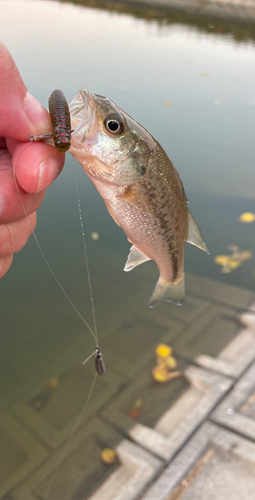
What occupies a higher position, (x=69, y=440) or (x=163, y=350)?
(x=163, y=350)

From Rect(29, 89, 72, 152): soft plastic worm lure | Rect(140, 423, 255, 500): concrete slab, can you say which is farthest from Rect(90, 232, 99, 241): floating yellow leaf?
Rect(29, 89, 72, 152): soft plastic worm lure

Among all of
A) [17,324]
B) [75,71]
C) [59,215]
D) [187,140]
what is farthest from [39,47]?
[17,324]

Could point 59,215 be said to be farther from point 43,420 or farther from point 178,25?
point 178,25

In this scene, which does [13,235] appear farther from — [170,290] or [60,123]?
[170,290]

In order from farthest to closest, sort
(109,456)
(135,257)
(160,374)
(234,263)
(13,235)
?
(234,263)
(160,374)
(109,456)
(135,257)
(13,235)

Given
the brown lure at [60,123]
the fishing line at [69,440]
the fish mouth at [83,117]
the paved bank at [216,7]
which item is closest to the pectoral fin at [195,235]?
the fish mouth at [83,117]

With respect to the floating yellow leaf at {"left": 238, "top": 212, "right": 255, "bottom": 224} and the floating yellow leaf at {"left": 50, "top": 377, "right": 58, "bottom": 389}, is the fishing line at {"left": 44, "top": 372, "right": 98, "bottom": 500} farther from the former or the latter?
the floating yellow leaf at {"left": 238, "top": 212, "right": 255, "bottom": 224}

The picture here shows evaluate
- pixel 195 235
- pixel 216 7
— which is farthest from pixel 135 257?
pixel 216 7
